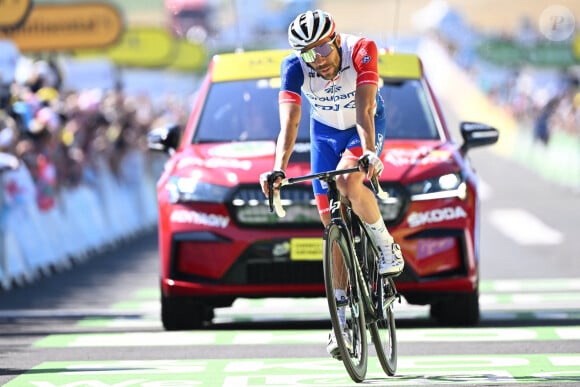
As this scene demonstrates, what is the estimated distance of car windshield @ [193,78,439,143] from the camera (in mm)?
12445

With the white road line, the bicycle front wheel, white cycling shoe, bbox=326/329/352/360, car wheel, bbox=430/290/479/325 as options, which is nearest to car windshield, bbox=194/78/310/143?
car wheel, bbox=430/290/479/325

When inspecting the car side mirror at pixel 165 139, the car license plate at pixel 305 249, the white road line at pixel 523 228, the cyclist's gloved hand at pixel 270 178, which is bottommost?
the white road line at pixel 523 228

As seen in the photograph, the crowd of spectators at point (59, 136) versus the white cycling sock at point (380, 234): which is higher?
the white cycling sock at point (380, 234)

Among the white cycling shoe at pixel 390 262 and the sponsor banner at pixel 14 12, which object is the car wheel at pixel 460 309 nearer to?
the white cycling shoe at pixel 390 262

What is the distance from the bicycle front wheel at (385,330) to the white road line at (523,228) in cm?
1315

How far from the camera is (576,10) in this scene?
174 meters

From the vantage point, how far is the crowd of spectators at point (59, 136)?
18044 millimetres

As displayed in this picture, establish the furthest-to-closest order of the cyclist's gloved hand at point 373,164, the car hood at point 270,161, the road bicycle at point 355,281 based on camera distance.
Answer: the car hood at point 270,161 < the road bicycle at point 355,281 < the cyclist's gloved hand at point 373,164

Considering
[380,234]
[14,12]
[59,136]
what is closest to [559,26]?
[14,12]

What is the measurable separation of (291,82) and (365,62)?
1.31ft

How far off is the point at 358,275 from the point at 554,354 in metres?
1.70

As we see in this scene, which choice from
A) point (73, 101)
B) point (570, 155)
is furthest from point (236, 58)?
point (570, 155)

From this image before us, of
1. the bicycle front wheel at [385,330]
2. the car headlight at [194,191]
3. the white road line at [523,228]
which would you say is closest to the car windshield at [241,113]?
the car headlight at [194,191]

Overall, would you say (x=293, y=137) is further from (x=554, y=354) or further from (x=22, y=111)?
(x=22, y=111)
